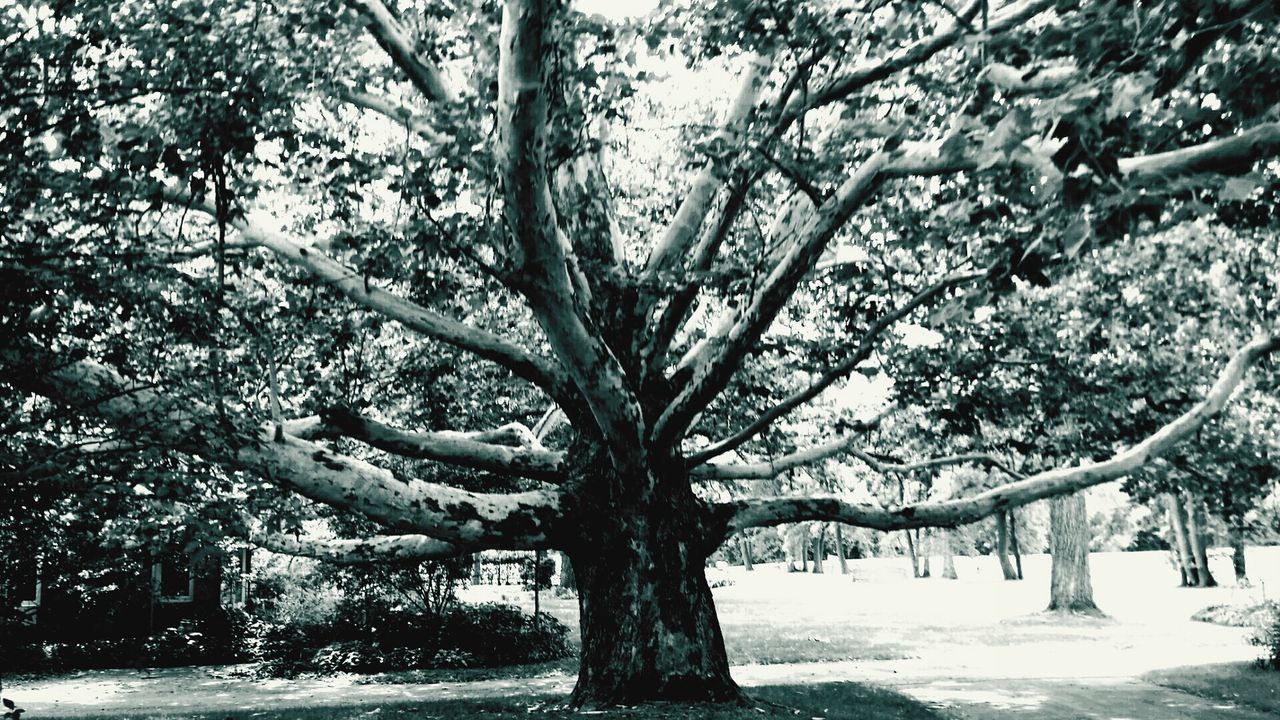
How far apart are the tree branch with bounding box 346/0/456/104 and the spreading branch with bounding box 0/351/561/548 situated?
361 centimetres

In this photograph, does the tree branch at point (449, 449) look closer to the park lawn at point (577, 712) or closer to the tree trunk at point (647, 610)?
the tree trunk at point (647, 610)

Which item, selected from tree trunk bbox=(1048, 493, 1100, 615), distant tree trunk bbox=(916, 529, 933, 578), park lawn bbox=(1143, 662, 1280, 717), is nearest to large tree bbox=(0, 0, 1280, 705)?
park lawn bbox=(1143, 662, 1280, 717)

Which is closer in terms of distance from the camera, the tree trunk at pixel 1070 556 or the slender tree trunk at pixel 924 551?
the tree trunk at pixel 1070 556

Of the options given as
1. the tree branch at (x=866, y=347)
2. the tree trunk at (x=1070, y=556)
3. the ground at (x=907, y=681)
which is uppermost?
the tree branch at (x=866, y=347)

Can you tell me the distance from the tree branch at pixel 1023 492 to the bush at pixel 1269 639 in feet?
17.6

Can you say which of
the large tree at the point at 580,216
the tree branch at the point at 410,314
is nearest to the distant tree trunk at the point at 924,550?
the large tree at the point at 580,216

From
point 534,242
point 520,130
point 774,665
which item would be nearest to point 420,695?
point 774,665

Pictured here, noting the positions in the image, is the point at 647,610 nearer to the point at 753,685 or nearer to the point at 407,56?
the point at 753,685

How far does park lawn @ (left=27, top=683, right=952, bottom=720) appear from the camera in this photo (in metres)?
9.86

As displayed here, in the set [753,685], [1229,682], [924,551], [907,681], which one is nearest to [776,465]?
[753,685]

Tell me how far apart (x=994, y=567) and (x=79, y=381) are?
77176 millimetres

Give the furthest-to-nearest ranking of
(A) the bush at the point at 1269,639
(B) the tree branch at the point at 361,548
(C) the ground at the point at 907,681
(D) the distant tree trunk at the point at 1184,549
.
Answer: (D) the distant tree trunk at the point at 1184,549 → (A) the bush at the point at 1269,639 → (C) the ground at the point at 907,681 → (B) the tree branch at the point at 361,548

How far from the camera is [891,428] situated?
591 inches

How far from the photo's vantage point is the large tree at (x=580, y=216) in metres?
5.23
